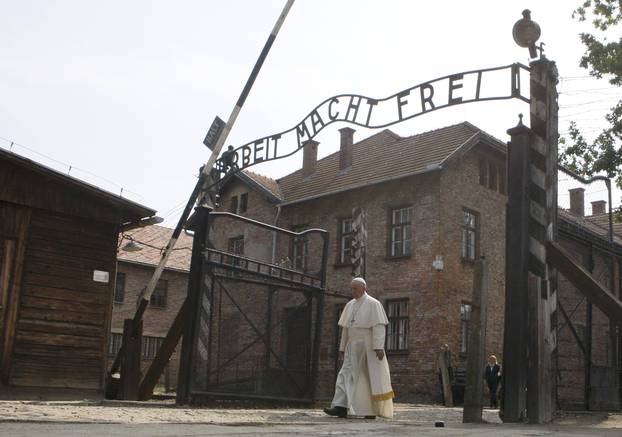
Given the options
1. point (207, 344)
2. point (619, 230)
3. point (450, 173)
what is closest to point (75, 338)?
point (207, 344)

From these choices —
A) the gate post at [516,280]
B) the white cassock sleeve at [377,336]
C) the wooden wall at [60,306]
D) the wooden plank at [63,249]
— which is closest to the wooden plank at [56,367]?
the wooden wall at [60,306]

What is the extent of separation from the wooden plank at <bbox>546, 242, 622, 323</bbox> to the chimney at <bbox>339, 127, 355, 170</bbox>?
2123 centimetres

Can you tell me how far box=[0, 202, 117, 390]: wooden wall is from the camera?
A: 14.0 m

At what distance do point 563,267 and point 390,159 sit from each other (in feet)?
62.2

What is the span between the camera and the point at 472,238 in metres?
27.0

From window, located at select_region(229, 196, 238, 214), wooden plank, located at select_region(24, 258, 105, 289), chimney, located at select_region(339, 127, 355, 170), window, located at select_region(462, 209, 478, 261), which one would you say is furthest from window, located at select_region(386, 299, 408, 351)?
wooden plank, located at select_region(24, 258, 105, 289)

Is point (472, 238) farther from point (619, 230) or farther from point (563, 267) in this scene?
point (563, 267)

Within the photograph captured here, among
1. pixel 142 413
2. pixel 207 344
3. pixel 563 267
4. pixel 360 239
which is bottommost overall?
pixel 142 413

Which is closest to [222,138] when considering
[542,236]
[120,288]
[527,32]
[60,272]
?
[60,272]

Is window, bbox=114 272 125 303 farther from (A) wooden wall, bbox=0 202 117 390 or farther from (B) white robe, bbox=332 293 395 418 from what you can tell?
(B) white robe, bbox=332 293 395 418

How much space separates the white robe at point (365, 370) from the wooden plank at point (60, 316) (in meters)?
6.20

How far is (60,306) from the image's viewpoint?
47.7 feet

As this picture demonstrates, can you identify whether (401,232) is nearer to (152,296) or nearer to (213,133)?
(213,133)

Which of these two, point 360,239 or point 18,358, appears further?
point 360,239
